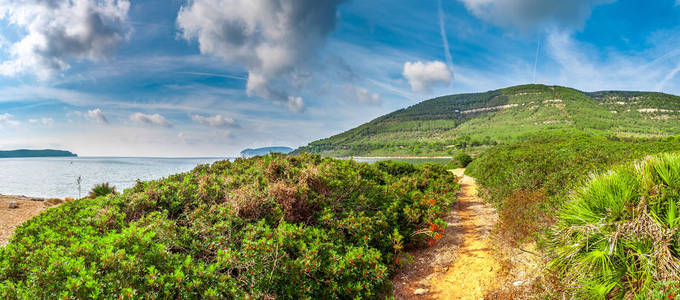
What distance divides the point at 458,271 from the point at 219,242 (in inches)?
176

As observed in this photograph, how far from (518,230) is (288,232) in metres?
5.35

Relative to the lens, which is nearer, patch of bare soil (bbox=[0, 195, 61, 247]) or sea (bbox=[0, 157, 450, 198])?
patch of bare soil (bbox=[0, 195, 61, 247])

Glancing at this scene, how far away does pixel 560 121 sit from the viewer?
110m

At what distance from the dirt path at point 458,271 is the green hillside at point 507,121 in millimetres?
81870

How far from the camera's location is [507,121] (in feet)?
451

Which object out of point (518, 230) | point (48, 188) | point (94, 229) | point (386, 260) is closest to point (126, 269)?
point (94, 229)

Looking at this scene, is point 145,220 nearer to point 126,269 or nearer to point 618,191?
point 126,269

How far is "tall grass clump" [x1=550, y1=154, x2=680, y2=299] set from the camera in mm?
2945

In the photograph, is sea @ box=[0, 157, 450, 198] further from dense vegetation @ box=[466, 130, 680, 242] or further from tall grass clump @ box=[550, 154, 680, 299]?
tall grass clump @ box=[550, 154, 680, 299]

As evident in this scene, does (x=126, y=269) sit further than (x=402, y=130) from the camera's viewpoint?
No

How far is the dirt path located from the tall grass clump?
58.4 inches

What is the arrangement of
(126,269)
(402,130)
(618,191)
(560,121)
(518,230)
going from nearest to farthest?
(126,269), (618,191), (518,230), (560,121), (402,130)

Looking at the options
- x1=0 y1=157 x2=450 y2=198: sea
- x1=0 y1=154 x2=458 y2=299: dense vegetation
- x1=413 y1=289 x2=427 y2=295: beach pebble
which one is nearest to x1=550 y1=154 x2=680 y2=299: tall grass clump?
A: x1=413 y1=289 x2=427 y2=295: beach pebble

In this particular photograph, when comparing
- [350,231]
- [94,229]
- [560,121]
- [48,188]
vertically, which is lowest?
[48,188]
